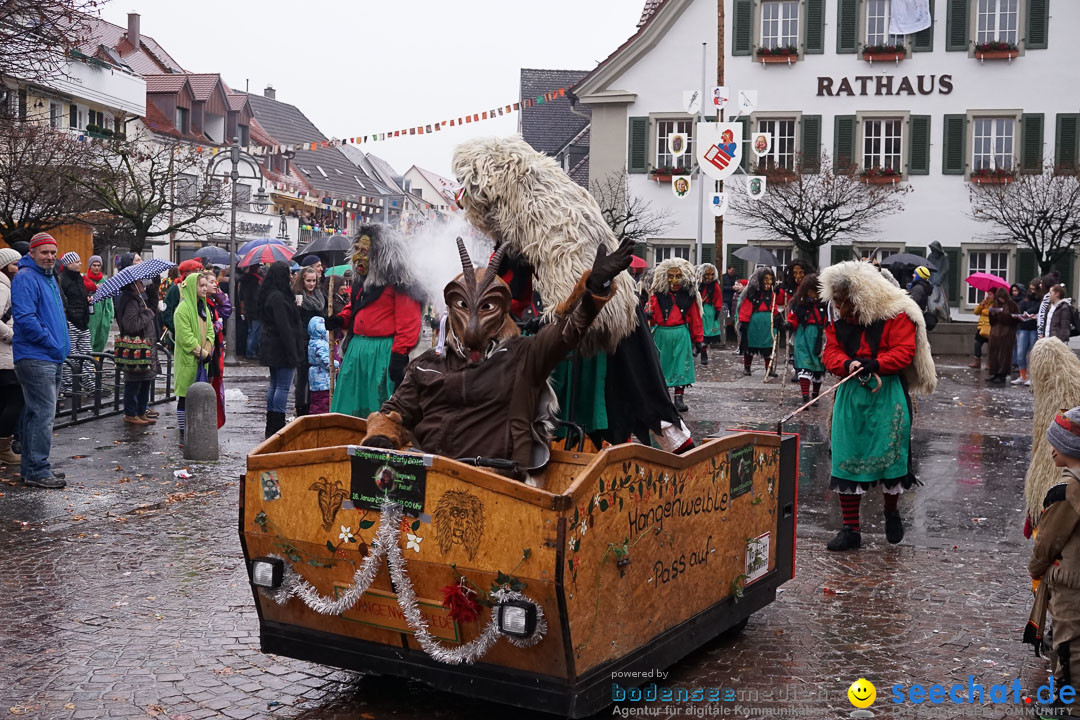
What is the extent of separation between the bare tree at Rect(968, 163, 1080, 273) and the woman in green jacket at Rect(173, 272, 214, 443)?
916 inches

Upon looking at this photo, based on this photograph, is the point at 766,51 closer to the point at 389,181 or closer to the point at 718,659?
the point at 718,659

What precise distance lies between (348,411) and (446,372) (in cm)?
403

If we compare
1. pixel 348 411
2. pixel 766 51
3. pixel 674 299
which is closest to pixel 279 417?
pixel 348 411

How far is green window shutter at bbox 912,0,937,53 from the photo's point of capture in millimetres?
31362

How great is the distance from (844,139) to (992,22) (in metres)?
4.60

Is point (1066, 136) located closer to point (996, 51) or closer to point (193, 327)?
point (996, 51)

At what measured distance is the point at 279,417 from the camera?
460 inches

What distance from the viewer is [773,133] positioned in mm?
32688

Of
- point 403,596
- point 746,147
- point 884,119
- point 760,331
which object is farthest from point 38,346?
point 884,119

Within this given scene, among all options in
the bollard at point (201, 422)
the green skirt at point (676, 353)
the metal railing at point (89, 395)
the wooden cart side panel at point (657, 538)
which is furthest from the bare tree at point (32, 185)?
the wooden cart side panel at point (657, 538)

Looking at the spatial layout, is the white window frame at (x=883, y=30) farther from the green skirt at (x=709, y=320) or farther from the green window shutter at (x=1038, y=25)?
the green skirt at (x=709, y=320)

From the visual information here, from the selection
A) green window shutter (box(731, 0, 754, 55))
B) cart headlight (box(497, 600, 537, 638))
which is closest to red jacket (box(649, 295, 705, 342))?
cart headlight (box(497, 600, 537, 638))

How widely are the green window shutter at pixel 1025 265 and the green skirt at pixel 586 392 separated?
28.1m

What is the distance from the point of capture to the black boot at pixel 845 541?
7660 mm
